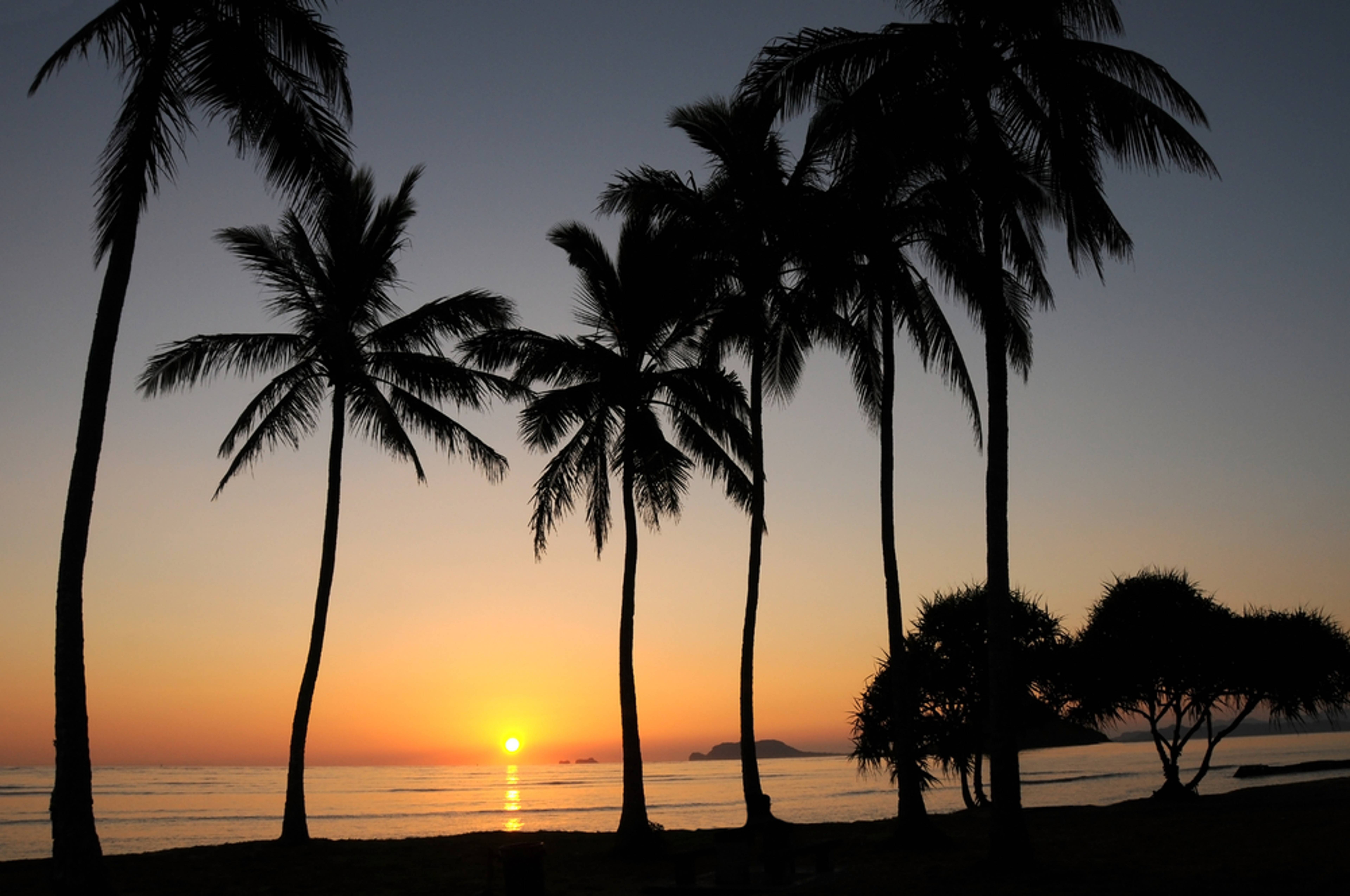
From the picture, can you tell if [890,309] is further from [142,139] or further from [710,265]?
[142,139]

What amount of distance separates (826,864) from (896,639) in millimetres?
4645

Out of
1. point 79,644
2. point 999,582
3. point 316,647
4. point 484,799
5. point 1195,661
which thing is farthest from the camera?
point 484,799

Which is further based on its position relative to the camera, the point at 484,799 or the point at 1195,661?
the point at 484,799

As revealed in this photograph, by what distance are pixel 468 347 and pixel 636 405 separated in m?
3.63

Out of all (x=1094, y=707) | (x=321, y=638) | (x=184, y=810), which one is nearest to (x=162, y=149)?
(x=321, y=638)

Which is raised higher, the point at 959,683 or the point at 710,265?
the point at 710,265

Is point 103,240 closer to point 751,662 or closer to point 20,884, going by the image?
point 20,884

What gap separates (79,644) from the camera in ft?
36.6

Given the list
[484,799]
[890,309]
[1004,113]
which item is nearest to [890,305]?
[890,309]

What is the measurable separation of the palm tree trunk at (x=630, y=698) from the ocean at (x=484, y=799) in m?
13.0

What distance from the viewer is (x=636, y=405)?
2067 centimetres

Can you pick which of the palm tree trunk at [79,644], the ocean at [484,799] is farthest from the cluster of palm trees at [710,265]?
the ocean at [484,799]

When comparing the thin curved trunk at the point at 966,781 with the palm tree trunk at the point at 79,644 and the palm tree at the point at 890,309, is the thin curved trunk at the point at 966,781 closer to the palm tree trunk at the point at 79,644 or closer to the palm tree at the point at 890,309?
the palm tree at the point at 890,309

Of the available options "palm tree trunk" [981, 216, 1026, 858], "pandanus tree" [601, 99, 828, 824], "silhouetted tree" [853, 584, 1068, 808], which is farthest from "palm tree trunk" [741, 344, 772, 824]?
"silhouetted tree" [853, 584, 1068, 808]
